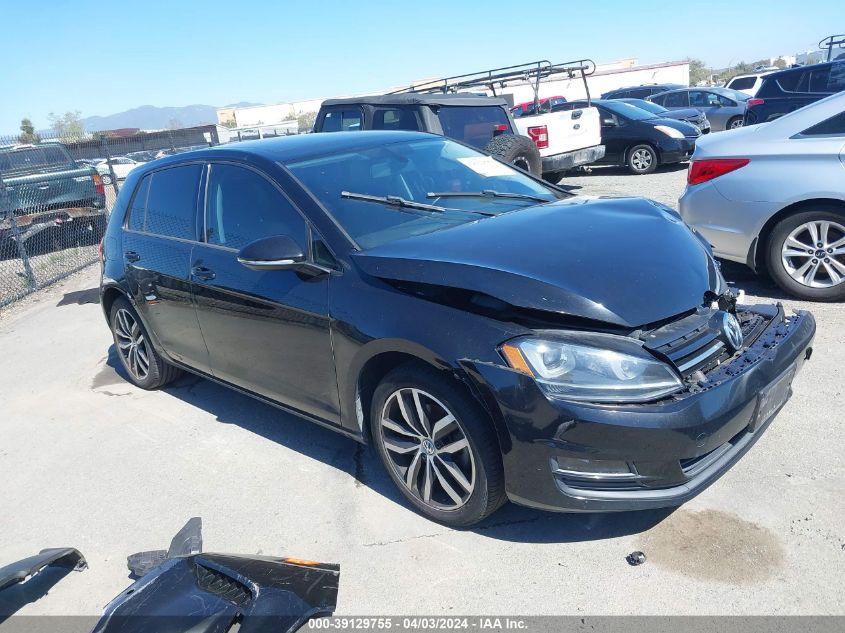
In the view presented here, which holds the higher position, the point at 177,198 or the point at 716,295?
the point at 177,198

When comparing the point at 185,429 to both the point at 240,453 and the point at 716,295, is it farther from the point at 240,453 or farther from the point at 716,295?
the point at 716,295

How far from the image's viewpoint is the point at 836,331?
4.77 meters

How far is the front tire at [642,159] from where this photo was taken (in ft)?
44.0

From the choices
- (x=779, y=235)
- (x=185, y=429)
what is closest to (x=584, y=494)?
(x=185, y=429)

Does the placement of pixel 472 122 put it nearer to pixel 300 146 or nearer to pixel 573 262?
pixel 300 146

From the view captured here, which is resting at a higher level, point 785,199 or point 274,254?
point 274,254

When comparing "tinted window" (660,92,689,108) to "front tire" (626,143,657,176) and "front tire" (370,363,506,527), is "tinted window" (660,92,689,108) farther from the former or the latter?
"front tire" (370,363,506,527)

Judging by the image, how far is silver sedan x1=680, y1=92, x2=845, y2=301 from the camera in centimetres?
508

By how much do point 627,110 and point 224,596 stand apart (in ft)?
44.1

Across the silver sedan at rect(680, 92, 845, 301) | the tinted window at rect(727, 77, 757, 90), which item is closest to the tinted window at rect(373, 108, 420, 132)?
the silver sedan at rect(680, 92, 845, 301)

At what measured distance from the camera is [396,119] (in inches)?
339

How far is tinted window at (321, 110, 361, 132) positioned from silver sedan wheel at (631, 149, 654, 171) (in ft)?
22.1

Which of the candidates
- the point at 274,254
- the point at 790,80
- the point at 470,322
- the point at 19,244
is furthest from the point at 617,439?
the point at 790,80

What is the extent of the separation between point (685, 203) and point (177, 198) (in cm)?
399
